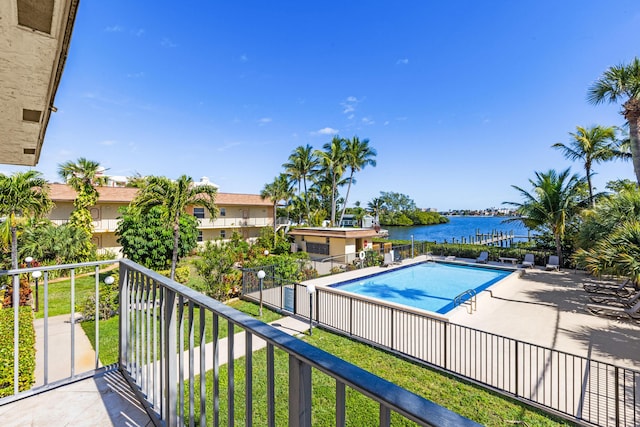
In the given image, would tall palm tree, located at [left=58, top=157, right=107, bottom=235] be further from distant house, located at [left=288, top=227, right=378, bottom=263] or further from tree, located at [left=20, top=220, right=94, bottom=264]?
distant house, located at [left=288, top=227, right=378, bottom=263]

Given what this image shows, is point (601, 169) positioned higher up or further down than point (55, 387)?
higher up

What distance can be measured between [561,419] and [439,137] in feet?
85.3

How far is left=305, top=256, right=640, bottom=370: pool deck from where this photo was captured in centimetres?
639

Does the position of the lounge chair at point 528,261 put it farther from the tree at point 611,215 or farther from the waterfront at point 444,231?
the tree at point 611,215

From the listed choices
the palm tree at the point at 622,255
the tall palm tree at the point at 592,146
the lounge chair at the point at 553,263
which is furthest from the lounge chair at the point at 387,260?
the tall palm tree at the point at 592,146

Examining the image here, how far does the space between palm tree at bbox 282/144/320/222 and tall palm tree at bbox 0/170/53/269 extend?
63.8 feet

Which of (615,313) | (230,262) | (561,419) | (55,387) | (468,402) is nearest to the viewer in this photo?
(55,387)

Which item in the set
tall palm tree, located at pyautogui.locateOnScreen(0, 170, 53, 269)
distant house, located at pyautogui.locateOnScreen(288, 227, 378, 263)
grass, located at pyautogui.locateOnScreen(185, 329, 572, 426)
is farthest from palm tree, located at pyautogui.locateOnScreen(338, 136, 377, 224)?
grass, located at pyautogui.locateOnScreen(185, 329, 572, 426)

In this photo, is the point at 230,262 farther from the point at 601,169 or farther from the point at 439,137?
the point at 439,137

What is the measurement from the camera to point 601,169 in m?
16.6

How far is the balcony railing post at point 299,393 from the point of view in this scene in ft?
2.81

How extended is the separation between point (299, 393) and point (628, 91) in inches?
715

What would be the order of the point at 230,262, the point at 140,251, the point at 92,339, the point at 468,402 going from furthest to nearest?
the point at 140,251 → the point at 230,262 → the point at 92,339 → the point at 468,402

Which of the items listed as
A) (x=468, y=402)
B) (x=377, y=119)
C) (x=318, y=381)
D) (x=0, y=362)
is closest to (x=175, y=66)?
(x=0, y=362)
